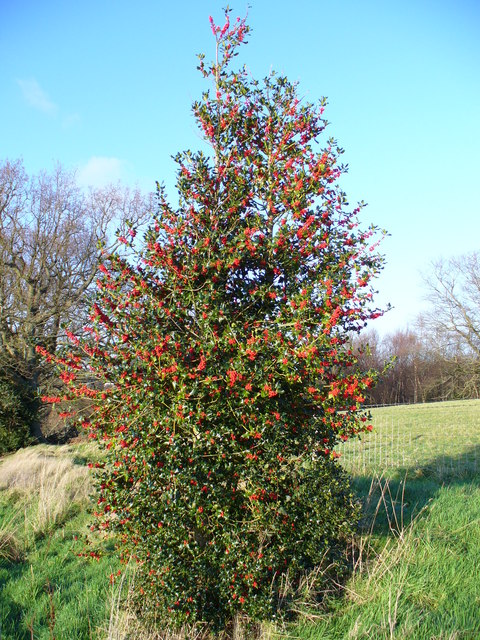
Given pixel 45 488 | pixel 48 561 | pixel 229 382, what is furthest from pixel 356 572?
pixel 45 488

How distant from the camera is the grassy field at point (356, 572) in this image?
11.3ft

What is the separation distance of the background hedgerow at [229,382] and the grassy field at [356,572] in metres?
0.38

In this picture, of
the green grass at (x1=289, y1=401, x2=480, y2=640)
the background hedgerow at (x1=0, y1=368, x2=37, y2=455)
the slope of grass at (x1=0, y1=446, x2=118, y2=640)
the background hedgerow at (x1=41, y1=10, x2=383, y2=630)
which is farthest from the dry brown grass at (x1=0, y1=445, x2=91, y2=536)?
the background hedgerow at (x1=0, y1=368, x2=37, y2=455)

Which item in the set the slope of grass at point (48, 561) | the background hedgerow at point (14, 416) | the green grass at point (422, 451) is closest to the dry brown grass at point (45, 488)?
the slope of grass at point (48, 561)

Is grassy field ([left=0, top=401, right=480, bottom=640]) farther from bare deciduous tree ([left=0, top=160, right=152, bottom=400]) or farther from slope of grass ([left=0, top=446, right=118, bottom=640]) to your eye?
bare deciduous tree ([left=0, top=160, right=152, bottom=400])

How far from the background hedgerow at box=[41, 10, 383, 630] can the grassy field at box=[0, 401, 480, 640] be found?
380mm

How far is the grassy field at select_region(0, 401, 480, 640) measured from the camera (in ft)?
11.3

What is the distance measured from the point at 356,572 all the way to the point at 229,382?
2.27 m

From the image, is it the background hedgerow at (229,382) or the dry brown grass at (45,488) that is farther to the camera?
the dry brown grass at (45,488)

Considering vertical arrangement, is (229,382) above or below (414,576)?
above

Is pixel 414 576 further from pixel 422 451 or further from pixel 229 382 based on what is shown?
pixel 422 451

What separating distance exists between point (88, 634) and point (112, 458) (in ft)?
4.49

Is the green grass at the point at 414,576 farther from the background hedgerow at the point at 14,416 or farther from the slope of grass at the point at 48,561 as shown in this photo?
the background hedgerow at the point at 14,416

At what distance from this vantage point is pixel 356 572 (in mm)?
4266
